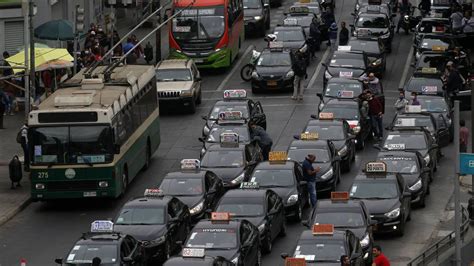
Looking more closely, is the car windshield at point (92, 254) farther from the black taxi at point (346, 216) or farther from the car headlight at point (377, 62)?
the car headlight at point (377, 62)

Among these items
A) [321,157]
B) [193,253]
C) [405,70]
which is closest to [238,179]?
[321,157]

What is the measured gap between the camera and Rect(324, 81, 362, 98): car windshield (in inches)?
2123

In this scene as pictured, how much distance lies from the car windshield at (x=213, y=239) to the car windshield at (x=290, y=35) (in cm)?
2951

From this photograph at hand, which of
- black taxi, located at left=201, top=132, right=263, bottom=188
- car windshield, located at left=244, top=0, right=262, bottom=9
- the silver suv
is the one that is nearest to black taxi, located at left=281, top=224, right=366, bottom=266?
black taxi, located at left=201, top=132, right=263, bottom=188

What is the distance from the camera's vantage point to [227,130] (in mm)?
48906

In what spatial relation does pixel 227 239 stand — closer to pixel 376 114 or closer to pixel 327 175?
pixel 327 175

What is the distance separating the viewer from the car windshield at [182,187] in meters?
41.7

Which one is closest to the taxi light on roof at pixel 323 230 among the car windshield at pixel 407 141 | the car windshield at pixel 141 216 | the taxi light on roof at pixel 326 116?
the car windshield at pixel 141 216

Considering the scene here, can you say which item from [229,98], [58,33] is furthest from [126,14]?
[229,98]

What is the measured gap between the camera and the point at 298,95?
58562 mm

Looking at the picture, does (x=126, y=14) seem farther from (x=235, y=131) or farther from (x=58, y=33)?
(x=235, y=131)

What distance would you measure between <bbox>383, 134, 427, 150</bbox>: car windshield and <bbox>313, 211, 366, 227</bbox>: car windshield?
894 centimetres

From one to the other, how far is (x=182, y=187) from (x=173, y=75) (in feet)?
54.1

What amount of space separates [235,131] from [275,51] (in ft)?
38.5
